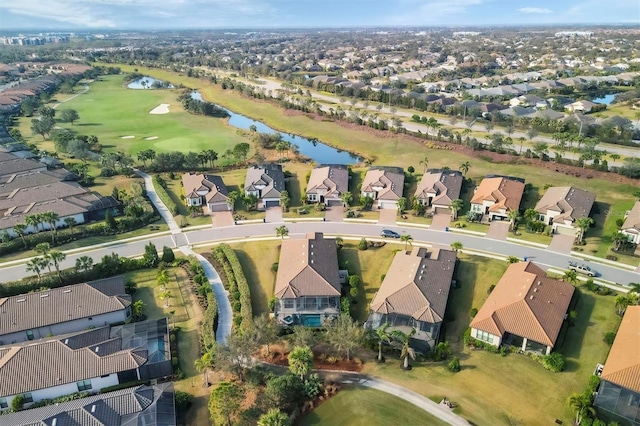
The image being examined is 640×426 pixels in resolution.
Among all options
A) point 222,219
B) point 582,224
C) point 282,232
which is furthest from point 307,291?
point 582,224

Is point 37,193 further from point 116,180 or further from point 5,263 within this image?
point 5,263

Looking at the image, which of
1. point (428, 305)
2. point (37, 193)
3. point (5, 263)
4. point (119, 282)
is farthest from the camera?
point (37, 193)

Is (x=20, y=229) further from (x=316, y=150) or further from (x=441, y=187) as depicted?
(x=316, y=150)

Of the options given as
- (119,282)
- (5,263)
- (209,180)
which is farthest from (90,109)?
(119,282)

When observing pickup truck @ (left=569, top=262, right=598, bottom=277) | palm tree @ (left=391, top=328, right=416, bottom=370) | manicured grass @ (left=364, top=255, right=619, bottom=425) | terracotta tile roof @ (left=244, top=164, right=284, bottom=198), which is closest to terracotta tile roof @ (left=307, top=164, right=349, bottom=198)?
terracotta tile roof @ (left=244, top=164, right=284, bottom=198)

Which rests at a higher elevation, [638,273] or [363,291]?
[638,273]

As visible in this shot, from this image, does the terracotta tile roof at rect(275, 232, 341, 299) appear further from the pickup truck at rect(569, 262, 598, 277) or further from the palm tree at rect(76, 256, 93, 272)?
the pickup truck at rect(569, 262, 598, 277)

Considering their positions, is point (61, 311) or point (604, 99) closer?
point (61, 311)

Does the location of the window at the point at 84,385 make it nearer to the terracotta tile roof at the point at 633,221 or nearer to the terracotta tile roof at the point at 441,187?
the terracotta tile roof at the point at 441,187
